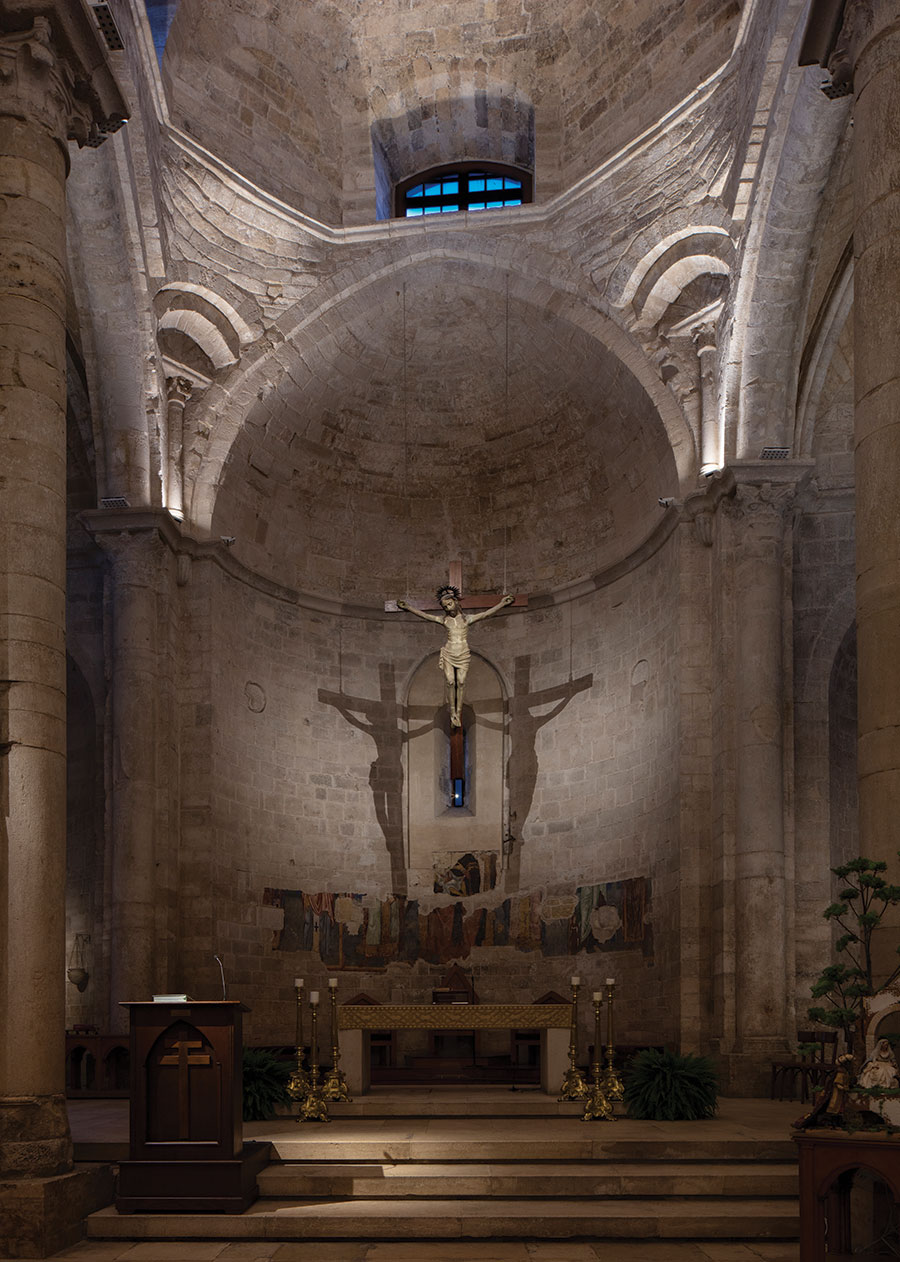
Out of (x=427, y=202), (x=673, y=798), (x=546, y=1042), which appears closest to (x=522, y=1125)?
(x=546, y=1042)

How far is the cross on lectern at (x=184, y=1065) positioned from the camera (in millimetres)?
9594

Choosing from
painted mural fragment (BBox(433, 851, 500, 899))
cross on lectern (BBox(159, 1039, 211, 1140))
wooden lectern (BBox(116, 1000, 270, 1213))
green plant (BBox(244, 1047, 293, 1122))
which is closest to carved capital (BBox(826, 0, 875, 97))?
wooden lectern (BBox(116, 1000, 270, 1213))

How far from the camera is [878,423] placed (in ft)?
29.0

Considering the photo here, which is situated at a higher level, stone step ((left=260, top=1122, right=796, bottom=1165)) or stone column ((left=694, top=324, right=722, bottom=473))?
stone column ((left=694, top=324, right=722, bottom=473))

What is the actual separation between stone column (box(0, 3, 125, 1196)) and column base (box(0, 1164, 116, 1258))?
1.0 inches

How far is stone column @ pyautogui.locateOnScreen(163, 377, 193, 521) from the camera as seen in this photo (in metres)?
18.0

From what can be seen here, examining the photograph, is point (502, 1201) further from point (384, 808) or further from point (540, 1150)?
point (384, 808)

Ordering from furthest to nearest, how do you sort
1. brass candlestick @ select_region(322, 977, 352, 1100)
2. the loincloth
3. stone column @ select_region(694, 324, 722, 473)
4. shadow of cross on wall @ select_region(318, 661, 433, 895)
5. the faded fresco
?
1. shadow of cross on wall @ select_region(318, 661, 433, 895)
2. the loincloth
3. the faded fresco
4. stone column @ select_region(694, 324, 722, 473)
5. brass candlestick @ select_region(322, 977, 352, 1100)

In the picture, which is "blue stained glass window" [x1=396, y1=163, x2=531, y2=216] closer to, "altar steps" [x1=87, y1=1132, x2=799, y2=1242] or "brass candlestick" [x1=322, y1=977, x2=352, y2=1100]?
"brass candlestick" [x1=322, y1=977, x2=352, y2=1100]

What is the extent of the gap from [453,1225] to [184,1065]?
217cm

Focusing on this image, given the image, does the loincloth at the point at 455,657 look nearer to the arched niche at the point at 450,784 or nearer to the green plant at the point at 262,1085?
the arched niche at the point at 450,784

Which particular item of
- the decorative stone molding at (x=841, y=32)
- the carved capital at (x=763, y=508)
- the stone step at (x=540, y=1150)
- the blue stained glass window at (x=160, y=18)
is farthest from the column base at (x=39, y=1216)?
the blue stained glass window at (x=160, y=18)

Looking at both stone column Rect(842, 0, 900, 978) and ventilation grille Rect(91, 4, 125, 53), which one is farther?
ventilation grille Rect(91, 4, 125, 53)

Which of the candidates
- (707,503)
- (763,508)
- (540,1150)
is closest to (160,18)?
(707,503)
